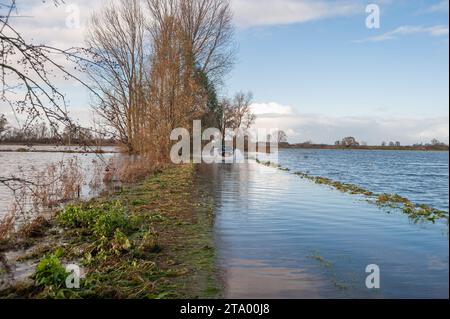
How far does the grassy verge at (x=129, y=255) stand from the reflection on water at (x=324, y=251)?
0.43m

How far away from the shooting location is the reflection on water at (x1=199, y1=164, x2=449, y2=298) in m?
5.76

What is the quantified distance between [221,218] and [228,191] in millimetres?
6431

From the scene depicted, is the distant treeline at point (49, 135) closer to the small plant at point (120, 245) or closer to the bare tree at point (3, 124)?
the bare tree at point (3, 124)

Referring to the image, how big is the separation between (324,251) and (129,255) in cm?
357

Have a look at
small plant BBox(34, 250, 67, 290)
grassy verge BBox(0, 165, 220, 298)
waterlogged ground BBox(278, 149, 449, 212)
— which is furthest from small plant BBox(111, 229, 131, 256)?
waterlogged ground BBox(278, 149, 449, 212)

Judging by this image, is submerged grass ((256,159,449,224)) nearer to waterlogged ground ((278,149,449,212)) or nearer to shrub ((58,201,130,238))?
waterlogged ground ((278,149,449,212))

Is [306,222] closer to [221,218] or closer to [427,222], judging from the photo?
[221,218]

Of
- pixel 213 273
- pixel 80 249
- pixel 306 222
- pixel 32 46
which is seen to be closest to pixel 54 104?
pixel 32 46

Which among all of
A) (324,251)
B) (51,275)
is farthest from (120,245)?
(324,251)

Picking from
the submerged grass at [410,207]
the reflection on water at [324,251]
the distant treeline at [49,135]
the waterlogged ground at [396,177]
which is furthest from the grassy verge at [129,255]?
the submerged grass at [410,207]

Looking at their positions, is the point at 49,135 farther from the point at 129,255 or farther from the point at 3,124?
the point at 129,255

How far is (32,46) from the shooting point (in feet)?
19.5

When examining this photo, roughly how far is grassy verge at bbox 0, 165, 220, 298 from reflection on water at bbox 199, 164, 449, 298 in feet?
1.40

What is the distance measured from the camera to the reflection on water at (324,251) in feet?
18.9
